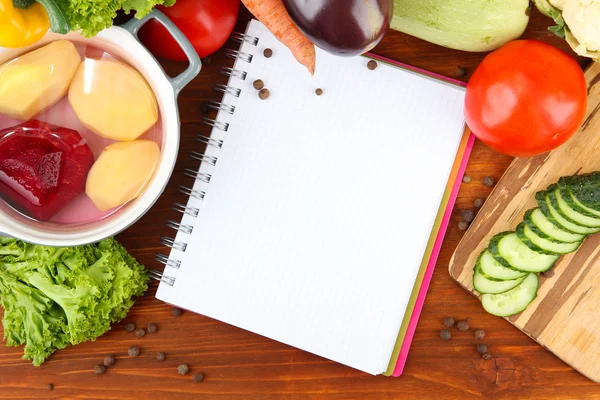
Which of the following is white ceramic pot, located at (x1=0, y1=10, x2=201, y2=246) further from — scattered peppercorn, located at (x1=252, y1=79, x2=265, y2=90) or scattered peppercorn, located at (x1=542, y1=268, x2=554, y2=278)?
scattered peppercorn, located at (x1=542, y1=268, x2=554, y2=278)

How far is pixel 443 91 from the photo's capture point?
1047mm

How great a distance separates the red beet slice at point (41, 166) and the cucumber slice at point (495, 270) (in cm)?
68

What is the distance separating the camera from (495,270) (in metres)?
1.03

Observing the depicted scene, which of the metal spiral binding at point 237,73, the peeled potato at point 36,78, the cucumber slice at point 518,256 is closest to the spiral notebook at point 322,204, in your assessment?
the metal spiral binding at point 237,73

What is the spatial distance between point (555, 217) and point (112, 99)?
0.76 m

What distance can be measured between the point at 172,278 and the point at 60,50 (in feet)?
1.38

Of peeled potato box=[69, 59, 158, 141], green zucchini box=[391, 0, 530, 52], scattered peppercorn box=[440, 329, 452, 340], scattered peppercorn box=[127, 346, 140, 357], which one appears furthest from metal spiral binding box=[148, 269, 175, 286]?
green zucchini box=[391, 0, 530, 52]

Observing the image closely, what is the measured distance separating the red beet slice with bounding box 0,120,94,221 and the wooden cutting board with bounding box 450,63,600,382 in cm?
66

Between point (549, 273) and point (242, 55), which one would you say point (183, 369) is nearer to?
point (242, 55)

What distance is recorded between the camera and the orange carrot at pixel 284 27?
929mm

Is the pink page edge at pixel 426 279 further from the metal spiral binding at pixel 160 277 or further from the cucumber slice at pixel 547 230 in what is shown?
the metal spiral binding at pixel 160 277

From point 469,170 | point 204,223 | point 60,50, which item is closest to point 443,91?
point 469,170

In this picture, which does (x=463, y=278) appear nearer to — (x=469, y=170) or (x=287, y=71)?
(x=469, y=170)

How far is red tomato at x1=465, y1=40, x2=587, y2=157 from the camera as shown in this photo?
0.93 meters
